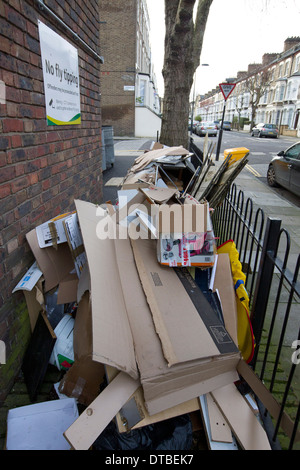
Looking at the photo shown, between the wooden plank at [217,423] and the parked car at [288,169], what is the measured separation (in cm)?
694

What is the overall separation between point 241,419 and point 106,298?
1.04 metres

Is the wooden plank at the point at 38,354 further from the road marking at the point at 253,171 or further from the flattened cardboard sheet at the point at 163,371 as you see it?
the road marking at the point at 253,171

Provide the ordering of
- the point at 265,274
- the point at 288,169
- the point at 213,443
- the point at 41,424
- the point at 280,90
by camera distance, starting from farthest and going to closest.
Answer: the point at 280,90 < the point at 288,169 < the point at 265,274 < the point at 41,424 < the point at 213,443

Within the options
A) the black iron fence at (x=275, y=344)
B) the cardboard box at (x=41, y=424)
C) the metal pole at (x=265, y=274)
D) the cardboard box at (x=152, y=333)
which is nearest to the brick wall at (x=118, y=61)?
the black iron fence at (x=275, y=344)

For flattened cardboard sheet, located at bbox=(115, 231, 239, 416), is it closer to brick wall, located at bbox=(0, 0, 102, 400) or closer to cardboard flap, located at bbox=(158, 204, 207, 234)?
cardboard flap, located at bbox=(158, 204, 207, 234)

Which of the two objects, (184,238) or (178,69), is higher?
(178,69)

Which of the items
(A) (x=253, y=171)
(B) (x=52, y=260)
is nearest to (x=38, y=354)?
(B) (x=52, y=260)

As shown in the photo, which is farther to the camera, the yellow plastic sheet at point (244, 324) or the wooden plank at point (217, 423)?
the yellow plastic sheet at point (244, 324)

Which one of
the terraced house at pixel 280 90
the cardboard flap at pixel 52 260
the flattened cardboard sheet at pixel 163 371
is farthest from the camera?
the terraced house at pixel 280 90

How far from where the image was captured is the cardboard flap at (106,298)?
5.02 feet

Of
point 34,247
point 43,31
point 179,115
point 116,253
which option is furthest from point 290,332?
point 179,115

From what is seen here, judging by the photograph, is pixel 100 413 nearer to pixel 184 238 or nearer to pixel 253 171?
pixel 184 238

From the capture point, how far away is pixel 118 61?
22203 mm

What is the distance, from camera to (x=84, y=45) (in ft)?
11.8
